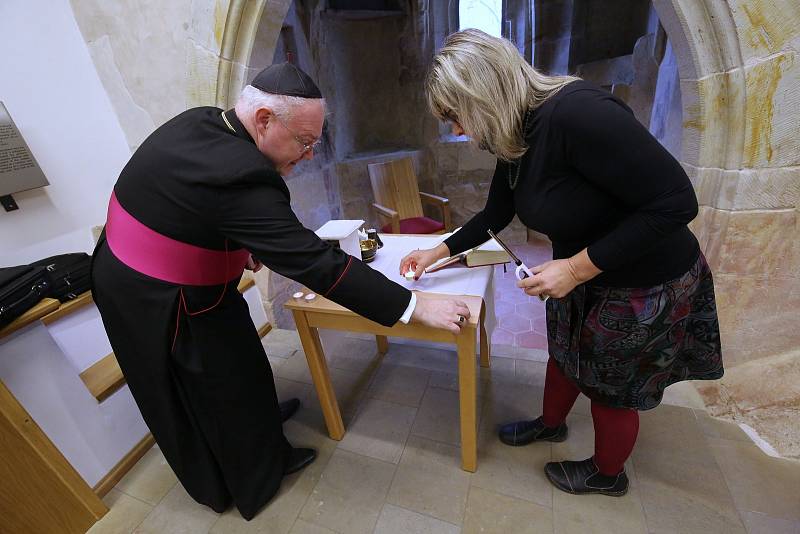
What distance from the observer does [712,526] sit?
1.25 meters

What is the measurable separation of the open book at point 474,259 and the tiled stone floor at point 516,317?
1.25m

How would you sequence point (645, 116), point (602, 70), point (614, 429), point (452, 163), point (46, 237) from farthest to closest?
point (452, 163) < point (602, 70) < point (645, 116) < point (46, 237) < point (614, 429)

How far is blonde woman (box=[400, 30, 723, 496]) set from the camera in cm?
83

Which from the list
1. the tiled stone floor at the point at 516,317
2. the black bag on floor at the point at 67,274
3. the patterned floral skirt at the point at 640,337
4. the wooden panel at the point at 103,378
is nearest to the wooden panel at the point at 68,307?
the black bag on floor at the point at 67,274

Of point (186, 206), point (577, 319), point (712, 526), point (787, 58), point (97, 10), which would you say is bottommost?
point (712, 526)

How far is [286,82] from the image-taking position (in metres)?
0.99

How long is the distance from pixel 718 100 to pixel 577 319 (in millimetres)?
1103

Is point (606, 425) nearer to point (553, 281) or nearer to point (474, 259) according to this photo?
point (553, 281)

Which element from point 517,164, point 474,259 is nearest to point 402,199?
point 474,259

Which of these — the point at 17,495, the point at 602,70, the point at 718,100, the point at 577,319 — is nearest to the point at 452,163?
the point at 602,70

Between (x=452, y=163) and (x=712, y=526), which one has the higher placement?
(x=452, y=163)

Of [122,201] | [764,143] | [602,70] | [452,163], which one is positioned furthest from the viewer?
[452,163]

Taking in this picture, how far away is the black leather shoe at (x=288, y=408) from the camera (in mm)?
1851

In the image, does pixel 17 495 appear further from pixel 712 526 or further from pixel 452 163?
pixel 452 163
